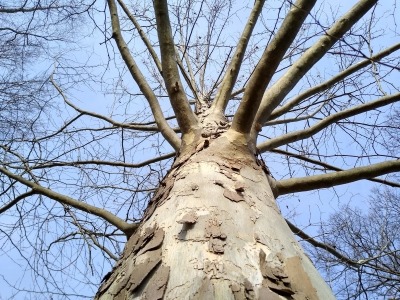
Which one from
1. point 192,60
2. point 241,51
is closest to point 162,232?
point 241,51

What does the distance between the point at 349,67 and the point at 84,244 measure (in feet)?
7.53

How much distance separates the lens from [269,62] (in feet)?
5.18

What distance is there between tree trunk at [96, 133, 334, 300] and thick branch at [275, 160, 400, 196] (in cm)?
50

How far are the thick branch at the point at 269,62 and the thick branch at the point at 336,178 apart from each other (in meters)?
0.43

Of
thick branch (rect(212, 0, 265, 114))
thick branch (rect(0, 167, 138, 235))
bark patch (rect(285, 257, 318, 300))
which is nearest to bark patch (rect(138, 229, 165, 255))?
bark patch (rect(285, 257, 318, 300))

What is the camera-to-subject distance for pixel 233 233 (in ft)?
3.93

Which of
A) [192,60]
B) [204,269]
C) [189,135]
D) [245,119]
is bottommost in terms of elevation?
[204,269]

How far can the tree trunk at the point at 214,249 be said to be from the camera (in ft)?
3.30

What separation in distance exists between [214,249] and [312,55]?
1194mm

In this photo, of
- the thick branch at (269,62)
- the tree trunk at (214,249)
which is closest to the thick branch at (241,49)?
the thick branch at (269,62)

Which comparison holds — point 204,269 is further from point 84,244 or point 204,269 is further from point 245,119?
point 84,244

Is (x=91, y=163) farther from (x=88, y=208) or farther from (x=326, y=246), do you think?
(x=326, y=246)

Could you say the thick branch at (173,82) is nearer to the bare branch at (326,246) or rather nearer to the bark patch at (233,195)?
the bark patch at (233,195)

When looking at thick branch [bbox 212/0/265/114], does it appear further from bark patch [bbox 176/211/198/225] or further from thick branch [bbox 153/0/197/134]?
bark patch [bbox 176/211/198/225]
